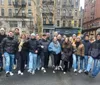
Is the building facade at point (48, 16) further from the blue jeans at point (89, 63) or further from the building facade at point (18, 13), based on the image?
the blue jeans at point (89, 63)

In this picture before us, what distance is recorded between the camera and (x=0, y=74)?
9102mm

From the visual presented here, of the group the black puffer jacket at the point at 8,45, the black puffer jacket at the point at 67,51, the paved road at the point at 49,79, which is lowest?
the paved road at the point at 49,79

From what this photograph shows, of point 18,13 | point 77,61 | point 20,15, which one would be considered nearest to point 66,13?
point 20,15

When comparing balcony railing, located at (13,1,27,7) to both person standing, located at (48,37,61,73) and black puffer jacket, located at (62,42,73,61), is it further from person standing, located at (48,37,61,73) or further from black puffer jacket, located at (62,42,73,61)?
black puffer jacket, located at (62,42,73,61)

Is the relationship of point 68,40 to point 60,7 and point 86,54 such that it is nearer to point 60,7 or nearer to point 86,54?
point 86,54

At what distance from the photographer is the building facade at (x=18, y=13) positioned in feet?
183

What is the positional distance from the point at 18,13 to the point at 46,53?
4836 cm

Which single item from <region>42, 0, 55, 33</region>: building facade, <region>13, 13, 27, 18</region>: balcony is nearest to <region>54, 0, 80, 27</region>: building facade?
<region>42, 0, 55, 33</region>: building facade

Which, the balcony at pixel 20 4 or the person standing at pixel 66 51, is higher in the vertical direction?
the balcony at pixel 20 4

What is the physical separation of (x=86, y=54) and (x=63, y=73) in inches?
52.4

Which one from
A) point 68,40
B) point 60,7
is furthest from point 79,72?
point 60,7

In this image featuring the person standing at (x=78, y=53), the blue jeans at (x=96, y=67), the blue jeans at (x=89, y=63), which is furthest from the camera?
the person standing at (x=78, y=53)

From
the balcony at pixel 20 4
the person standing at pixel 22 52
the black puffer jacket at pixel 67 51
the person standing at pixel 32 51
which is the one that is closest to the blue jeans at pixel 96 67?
the black puffer jacket at pixel 67 51

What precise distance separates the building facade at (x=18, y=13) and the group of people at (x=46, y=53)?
4497cm
